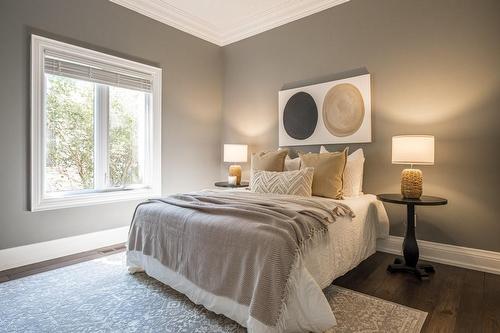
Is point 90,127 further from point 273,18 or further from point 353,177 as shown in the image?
point 353,177

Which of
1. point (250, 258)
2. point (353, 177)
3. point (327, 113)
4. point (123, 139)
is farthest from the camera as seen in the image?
point (123, 139)

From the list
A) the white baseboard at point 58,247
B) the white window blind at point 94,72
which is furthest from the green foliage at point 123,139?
the white baseboard at point 58,247

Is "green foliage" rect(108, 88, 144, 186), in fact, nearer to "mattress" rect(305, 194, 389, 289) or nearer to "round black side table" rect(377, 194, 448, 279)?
"mattress" rect(305, 194, 389, 289)

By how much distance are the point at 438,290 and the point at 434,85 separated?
1876 mm

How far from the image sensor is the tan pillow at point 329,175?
2.73 m

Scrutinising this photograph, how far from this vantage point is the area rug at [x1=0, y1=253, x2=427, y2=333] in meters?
1.70

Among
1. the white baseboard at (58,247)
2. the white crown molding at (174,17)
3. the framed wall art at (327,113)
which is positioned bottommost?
the white baseboard at (58,247)

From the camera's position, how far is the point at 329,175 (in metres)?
2.77

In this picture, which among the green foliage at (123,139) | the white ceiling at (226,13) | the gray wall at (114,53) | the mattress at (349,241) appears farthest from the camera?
the white ceiling at (226,13)

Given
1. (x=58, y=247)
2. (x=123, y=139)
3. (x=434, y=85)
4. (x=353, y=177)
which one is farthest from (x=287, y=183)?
(x=58, y=247)

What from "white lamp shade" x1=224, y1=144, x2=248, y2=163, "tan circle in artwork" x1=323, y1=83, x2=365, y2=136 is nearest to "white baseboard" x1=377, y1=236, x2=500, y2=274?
"tan circle in artwork" x1=323, y1=83, x2=365, y2=136

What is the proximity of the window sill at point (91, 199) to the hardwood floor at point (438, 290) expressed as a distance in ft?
1.81

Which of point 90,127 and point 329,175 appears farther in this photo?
point 90,127

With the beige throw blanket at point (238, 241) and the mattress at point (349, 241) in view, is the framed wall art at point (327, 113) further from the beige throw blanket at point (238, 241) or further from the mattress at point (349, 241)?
the beige throw blanket at point (238, 241)
